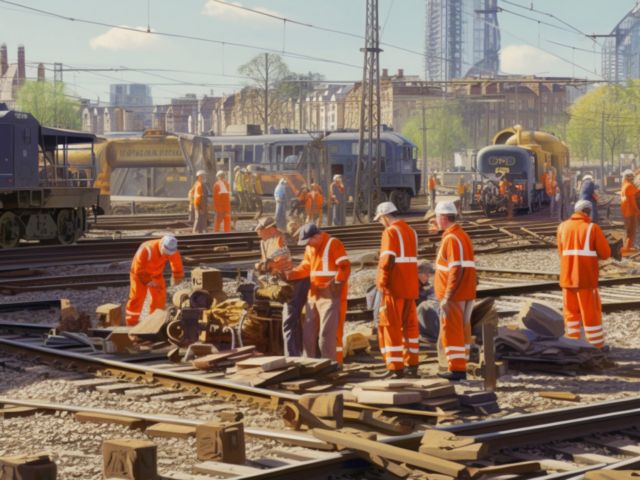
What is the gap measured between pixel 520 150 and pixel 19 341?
104 feet

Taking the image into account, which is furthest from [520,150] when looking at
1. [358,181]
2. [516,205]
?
[358,181]

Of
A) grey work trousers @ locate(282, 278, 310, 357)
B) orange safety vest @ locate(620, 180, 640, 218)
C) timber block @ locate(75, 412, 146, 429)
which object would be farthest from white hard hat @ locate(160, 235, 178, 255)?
orange safety vest @ locate(620, 180, 640, 218)

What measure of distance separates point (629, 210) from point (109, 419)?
724 inches

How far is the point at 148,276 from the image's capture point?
14.0 m

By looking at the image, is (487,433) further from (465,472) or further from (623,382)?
(623,382)

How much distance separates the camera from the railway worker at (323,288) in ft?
37.8

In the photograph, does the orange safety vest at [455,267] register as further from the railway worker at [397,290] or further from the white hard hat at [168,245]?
the white hard hat at [168,245]

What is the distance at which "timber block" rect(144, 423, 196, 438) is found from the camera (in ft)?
28.8

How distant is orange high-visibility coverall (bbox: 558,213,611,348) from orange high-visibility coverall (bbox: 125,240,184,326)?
175 inches

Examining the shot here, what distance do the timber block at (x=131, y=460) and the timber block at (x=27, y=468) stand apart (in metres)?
0.42

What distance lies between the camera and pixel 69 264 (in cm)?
2294

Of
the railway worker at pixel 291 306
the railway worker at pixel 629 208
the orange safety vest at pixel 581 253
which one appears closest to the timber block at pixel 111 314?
the railway worker at pixel 291 306

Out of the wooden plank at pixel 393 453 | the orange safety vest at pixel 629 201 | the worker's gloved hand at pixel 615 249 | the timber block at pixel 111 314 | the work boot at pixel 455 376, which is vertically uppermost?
the orange safety vest at pixel 629 201

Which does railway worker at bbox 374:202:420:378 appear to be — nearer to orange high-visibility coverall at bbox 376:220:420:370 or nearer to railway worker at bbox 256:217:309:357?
orange high-visibility coverall at bbox 376:220:420:370
